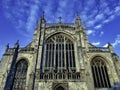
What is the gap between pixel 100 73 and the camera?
72.1 ft

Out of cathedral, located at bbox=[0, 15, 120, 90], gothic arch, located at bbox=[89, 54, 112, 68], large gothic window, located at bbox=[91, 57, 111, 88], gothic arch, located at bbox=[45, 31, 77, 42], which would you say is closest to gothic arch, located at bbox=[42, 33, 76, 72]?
cathedral, located at bbox=[0, 15, 120, 90]

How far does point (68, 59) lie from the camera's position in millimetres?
23500

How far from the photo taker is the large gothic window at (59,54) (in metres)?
22.6

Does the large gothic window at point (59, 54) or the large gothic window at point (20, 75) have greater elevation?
the large gothic window at point (59, 54)

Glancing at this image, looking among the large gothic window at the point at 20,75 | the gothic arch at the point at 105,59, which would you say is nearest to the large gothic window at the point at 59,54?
the gothic arch at the point at 105,59

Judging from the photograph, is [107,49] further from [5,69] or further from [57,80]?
[5,69]

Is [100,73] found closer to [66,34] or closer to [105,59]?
[105,59]

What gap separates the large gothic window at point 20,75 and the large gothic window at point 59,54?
11.0ft

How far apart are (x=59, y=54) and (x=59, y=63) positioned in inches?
69.9

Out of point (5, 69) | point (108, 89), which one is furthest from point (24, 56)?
point (108, 89)

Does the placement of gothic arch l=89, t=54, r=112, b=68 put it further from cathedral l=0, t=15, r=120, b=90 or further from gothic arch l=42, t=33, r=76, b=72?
gothic arch l=42, t=33, r=76, b=72

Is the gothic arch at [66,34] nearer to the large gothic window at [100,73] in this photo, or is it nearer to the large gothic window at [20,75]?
the large gothic window at [100,73]

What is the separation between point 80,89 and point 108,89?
403 centimetres

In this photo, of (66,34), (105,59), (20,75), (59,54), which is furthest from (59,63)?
(105,59)
